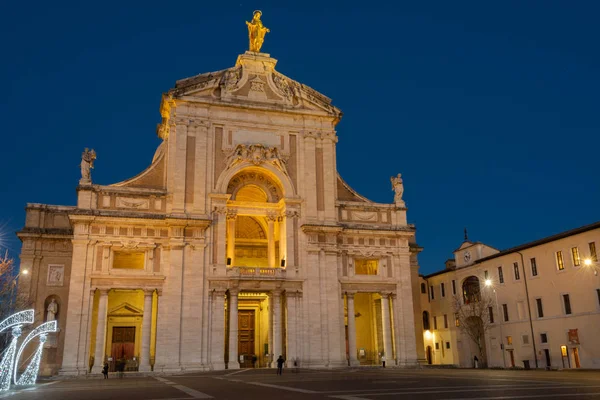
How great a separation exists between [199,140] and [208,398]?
31958 millimetres

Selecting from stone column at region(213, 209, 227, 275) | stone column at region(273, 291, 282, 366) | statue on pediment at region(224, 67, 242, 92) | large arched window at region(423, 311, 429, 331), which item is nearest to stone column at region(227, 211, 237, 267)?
stone column at region(213, 209, 227, 275)

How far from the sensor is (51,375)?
140ft

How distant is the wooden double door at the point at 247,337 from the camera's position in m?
48.6

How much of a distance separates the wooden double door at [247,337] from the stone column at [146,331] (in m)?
8.82

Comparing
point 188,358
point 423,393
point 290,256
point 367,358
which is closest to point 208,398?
point 423,393

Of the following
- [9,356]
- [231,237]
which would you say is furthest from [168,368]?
[9,356]

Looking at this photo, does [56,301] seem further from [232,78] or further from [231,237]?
[232,78]

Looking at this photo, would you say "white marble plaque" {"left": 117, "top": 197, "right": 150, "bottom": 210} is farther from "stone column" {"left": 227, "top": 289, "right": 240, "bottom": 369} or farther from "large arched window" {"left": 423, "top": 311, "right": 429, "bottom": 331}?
"large arched window" {"left": 423, "top": 311, "right": 429, "bottom": 331}

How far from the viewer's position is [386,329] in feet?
160

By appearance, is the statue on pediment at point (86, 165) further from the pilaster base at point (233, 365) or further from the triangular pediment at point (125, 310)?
the pilaster base at point (233, 365)

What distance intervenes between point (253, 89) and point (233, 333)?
20793 millimetres

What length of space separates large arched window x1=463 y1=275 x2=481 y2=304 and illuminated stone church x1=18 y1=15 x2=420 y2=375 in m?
10.8

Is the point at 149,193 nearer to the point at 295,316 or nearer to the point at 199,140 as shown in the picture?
the point at 199,140

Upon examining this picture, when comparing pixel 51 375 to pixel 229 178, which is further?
pixel 229 178
